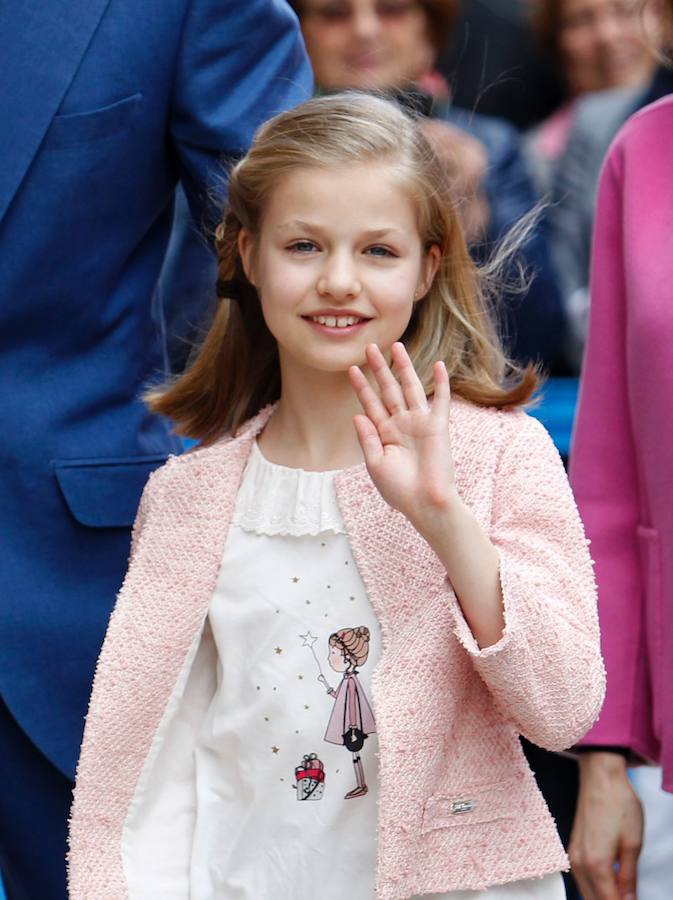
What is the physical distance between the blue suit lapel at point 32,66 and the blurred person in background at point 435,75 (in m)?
1.23

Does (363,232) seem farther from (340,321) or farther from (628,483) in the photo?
(628,483)

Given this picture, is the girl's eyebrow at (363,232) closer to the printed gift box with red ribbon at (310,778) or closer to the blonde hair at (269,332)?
the blonde hair at (269,332)

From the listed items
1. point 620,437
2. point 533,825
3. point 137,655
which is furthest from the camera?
point 620,437

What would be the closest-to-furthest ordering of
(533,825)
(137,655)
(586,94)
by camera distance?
(533,825), (137,655), (586,94)

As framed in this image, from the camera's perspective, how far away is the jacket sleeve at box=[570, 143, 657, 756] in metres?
2.29

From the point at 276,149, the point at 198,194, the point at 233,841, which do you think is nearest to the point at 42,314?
the point at 198,194

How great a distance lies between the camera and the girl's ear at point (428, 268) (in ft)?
7.04

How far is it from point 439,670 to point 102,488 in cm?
67

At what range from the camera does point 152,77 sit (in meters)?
2.37

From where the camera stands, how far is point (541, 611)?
1.85 meters

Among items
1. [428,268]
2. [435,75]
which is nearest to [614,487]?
[428,268]

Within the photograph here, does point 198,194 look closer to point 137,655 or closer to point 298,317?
point 298,317

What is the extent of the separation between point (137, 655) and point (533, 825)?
1.68ft

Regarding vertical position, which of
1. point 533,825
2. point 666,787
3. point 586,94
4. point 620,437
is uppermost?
point 620,437
